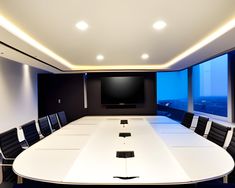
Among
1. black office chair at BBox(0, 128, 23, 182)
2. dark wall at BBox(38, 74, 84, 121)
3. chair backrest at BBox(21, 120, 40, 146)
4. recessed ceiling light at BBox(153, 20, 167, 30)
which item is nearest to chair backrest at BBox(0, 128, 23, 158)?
black office chair at BBox(0, 128, 23, 182)

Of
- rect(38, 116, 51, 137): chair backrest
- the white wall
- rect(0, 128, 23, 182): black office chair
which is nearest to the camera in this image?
rect(0, 128, 23, 182): black office chair

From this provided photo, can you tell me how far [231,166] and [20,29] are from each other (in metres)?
2.81

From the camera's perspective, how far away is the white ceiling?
1.98m

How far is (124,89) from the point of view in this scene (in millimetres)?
6477

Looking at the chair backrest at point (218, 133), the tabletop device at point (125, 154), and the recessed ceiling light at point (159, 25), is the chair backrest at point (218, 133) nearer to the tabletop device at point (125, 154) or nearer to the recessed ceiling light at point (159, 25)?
the tabletop device at point (125, 154)

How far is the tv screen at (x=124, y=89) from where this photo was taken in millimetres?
6473

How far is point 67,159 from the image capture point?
2.00 meters

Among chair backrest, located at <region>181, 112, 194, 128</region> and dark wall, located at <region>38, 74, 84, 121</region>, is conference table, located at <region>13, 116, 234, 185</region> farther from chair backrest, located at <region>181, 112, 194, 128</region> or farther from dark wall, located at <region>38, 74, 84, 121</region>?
dark wall, located at <region>38, 74, 84, 121</region>

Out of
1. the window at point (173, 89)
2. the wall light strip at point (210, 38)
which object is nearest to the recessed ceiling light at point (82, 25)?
the wall light strip at point (210, 38)

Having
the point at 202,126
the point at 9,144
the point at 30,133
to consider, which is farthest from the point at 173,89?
the point at 9,144

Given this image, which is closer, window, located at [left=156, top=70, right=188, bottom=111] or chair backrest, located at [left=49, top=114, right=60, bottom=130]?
chair backrest, located at [left=49, top=114, right=60, bottom=130]

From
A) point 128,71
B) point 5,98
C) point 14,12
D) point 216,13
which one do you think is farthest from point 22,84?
point 216,13

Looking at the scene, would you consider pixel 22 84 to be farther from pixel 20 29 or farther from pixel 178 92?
pixel 178 92

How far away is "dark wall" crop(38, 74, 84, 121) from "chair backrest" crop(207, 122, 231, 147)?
464 centimetres
